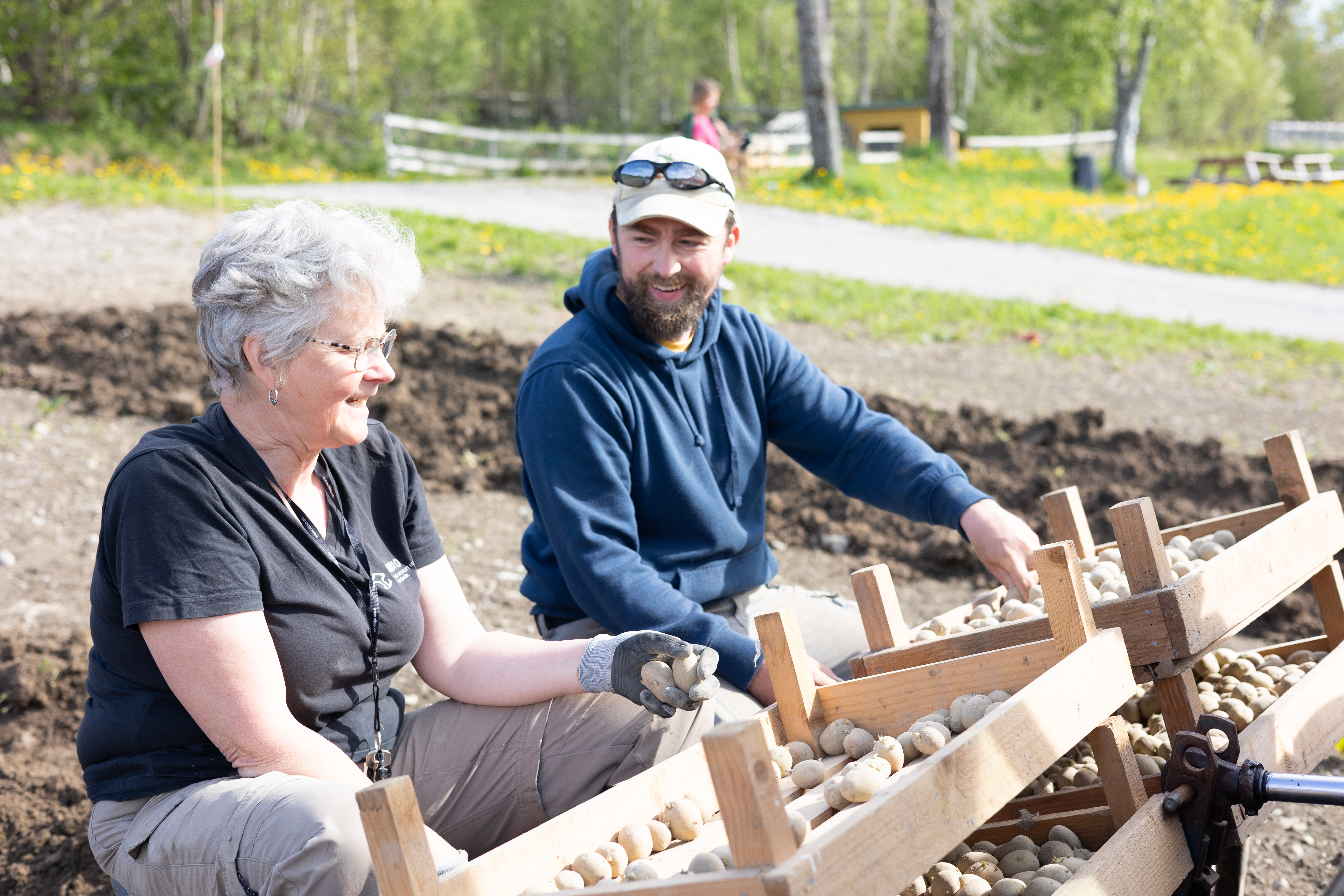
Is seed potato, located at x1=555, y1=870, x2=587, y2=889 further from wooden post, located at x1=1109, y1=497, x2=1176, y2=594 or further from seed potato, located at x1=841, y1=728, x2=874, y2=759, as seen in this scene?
wooden post, located at x1=1109, y1=497, x2=1176, y2=594

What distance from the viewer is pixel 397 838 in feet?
4.49

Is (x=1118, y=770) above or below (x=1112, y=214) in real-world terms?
below

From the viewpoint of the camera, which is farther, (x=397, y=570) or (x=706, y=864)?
(x=397, y=570)

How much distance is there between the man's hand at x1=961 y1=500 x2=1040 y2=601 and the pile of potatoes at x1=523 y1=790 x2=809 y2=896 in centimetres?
105

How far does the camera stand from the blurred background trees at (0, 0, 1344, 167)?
58.9 feet

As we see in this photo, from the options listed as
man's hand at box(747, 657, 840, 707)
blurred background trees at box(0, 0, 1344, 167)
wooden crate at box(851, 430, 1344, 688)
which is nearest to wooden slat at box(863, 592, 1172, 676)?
wooden crate at box(851, 430, 1344, 688)

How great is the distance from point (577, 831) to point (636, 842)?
3.8 inches

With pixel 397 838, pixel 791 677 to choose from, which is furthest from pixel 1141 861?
pixel 397 838

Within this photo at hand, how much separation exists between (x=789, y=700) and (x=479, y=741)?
67 centimetres

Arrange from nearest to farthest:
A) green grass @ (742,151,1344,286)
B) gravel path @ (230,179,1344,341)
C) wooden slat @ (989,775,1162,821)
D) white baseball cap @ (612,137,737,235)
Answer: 1. wooden slat @ (989,775,1162,821)
2. white baseball cap @ (612,137,737,235)
3. gravel path @ (230,179,1344,341)
4. green grass @ (742,151,1344,286)

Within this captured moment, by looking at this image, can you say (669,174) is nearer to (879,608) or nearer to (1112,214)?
(879,608)

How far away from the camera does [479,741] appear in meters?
2.22

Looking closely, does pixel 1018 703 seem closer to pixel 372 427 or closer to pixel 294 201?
pixel 372 427

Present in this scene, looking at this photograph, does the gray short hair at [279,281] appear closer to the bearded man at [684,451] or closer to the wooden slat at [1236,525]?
the bearded man at [684,451]
